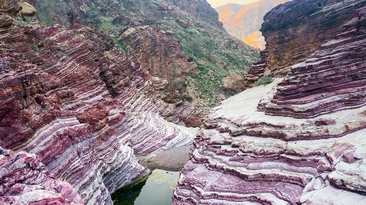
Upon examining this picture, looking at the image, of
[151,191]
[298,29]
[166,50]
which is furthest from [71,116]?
[166,50]

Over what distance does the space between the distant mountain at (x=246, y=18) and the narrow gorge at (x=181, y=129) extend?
128443 millimetres

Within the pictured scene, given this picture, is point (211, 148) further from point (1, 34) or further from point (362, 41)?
point (1, 34)

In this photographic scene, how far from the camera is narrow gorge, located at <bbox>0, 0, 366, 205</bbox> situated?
7.97m

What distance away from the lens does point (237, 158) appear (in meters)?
10.5

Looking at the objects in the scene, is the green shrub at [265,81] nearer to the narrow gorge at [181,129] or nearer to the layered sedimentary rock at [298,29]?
the narrow gorge at [181,129]

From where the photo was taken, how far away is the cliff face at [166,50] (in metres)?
31.8

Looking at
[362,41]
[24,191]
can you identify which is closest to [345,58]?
[362,41]

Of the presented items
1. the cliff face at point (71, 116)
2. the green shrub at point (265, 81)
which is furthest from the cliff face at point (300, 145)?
the green shrub at point (265, 81)

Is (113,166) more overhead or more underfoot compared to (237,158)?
more underfoot

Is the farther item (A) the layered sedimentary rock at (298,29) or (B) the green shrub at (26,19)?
(A) the layered sedimentary rock at (298,29)

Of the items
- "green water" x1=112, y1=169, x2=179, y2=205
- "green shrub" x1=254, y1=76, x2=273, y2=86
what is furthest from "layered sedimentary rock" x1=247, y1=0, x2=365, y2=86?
"green water" x1=112, y1=169, x2=179, y2=205

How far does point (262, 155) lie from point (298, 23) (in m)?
17.4

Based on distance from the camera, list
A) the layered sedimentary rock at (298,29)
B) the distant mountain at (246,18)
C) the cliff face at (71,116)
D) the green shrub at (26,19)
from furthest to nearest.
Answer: the distant mountain at (246,18) < the layered sedimentary rock at (298,29) < the green shrub at (26,19) < the cliff face at (71,116)

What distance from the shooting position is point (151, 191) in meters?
14.1
